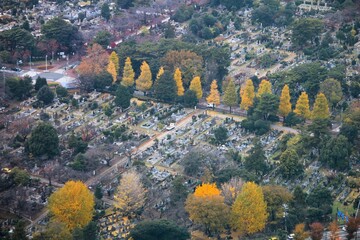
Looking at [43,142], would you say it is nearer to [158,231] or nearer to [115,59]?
[158,231]

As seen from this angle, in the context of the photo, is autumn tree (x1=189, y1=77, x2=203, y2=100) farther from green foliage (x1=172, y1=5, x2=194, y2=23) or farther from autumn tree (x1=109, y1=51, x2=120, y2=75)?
green foliage (x1=172, y1=5, x2=194, y2=23)

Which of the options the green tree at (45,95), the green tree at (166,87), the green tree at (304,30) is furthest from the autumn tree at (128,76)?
the green tree at (304,30)

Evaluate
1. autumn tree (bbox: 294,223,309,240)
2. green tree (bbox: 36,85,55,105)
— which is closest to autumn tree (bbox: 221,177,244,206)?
autumn tree (bbox: 294,223,309,240)

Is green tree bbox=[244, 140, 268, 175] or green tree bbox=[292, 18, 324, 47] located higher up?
green tree bbox=[292, 18, 324, 47]

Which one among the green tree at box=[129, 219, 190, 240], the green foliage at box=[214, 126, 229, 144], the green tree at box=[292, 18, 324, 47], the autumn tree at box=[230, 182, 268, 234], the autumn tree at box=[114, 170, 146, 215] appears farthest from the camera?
the green tree at box=[292, 18, 324, 47]

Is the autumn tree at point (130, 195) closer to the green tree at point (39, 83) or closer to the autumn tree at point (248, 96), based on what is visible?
the autumn tree at point (248, 96)

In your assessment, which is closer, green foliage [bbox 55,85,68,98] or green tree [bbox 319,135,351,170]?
green tree [bbox 319,135,351,170]

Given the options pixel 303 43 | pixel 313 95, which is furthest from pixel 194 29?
pixel 313 95
